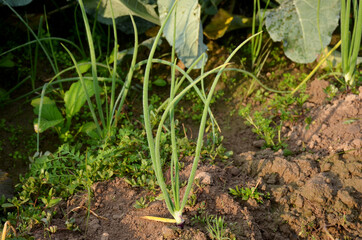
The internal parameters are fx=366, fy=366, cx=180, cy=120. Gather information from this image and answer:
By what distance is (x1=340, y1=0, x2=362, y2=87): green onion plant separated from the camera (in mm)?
1879

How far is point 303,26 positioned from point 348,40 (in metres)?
0.29

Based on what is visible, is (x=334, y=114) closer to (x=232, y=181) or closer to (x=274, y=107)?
(x=274, y=107)

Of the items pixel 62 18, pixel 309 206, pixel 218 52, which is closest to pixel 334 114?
pixel 309 206

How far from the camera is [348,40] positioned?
2025 millimetres

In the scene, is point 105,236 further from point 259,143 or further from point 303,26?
point 303,26

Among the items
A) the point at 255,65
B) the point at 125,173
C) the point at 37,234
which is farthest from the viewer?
the point at 255,65

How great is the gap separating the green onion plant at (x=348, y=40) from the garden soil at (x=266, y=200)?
36cm

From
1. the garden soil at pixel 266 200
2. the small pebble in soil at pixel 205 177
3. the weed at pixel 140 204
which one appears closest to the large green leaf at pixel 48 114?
the garden soil at pixel 266 200

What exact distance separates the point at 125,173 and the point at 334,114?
3.72ft

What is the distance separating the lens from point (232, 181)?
1604 millimetres

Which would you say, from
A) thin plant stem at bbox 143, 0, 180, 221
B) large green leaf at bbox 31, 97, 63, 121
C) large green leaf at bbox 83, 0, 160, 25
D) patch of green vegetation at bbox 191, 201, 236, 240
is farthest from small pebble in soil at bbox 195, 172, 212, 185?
large green leaf at bbox 83, 0, 160, 25

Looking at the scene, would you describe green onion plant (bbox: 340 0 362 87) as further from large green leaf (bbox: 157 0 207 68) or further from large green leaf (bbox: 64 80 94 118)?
large green leaf (bbox: 64 80 94 118)

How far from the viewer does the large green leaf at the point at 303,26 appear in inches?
86.1

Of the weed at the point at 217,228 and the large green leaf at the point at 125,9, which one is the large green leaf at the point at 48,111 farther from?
the weed at the point at 217,228
